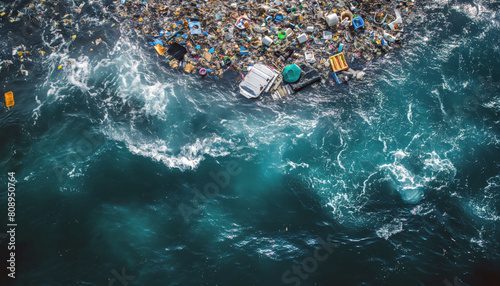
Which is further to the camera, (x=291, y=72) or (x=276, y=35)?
(x=276, y=35)

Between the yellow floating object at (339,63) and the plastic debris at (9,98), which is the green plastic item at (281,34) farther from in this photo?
the plastic debris at (9,98)

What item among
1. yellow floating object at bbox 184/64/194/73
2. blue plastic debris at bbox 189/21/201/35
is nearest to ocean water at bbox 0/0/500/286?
yellow floating object at bbox 184/64/194/73

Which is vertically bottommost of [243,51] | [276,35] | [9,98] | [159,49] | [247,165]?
[247,165]

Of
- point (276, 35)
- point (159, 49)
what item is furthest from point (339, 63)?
point (159, 49)

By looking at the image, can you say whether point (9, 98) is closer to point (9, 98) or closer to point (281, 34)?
point (9, 98)

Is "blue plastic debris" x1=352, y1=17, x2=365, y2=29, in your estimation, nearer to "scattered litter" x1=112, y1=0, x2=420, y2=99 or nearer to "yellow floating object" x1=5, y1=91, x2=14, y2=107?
"scattered litter" x1=112, y1=0, x2=420, y2=99
